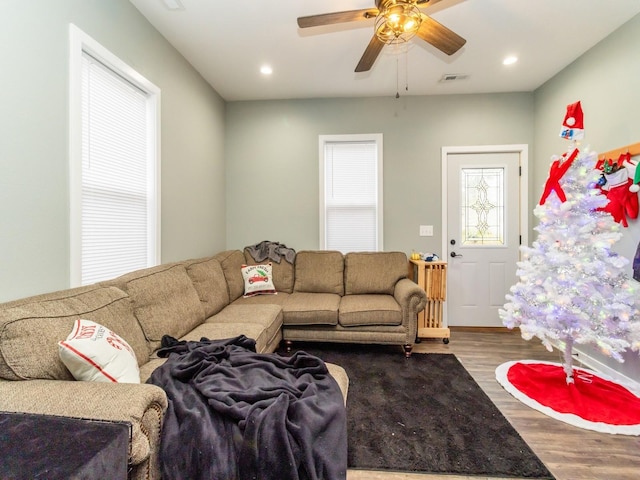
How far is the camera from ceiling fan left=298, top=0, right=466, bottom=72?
5.68 ft

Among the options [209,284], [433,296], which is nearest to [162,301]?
[209,284]

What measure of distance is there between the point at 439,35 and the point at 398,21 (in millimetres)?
334

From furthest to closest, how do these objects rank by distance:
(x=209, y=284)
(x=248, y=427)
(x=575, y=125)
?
(x=209, y=284) → (x=575, y=125) → (x=248, y=427)

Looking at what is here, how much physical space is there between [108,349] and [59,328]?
0.73ft

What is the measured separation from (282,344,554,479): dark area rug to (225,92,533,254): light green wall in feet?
5.49

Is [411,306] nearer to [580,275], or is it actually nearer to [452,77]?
[580,275]

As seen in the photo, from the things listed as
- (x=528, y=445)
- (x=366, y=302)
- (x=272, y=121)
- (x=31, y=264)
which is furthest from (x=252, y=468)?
(x=272, y=121)

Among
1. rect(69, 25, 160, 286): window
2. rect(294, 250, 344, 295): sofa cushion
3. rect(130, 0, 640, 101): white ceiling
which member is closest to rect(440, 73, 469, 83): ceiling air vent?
rect(130, 0, 640, 101): white ceiling

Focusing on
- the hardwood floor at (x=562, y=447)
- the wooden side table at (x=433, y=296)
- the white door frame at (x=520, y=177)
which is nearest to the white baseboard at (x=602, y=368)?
the hardwood floor at (x=562, y=447)

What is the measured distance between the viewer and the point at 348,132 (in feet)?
Answer: 12.3

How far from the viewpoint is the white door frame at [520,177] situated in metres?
3.59

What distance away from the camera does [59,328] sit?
1.25m

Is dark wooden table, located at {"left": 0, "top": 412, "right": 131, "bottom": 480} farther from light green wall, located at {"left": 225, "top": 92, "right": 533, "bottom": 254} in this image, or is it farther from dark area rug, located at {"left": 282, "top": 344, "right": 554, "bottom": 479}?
light green wall, located at {"left": 225, "top": 92, "right": 533, "bottom": 254}

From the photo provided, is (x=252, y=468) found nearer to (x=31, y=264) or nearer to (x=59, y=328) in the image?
(x=59, y=328)
